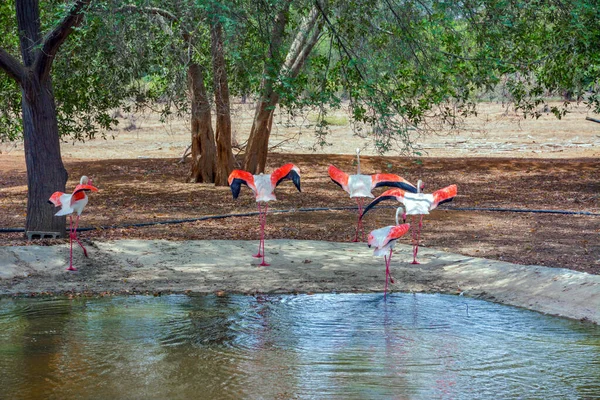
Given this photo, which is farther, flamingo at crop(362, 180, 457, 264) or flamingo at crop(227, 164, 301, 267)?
flamingo at crop(227, 164, 301, 267)

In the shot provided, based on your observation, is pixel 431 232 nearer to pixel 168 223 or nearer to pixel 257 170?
pixel 168 223

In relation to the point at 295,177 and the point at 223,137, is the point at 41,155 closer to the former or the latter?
the point at 295,177

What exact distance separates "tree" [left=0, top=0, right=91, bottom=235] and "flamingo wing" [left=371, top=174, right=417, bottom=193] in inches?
166

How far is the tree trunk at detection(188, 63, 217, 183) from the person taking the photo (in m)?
15.2

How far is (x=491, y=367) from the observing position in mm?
6109

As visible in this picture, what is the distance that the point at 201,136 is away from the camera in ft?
54.4

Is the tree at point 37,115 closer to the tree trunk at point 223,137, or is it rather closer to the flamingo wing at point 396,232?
the tree trunk at point 223,137

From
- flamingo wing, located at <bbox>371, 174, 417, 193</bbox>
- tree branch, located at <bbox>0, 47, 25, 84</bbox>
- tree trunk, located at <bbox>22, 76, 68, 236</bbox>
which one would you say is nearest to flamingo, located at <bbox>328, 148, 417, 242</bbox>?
flamingo wing, located at <bbox>371, 174, 417, 193</bbox>

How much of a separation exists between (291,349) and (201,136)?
10497 millimetres

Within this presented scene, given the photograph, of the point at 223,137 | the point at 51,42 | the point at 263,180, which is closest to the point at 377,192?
the point at 223,137

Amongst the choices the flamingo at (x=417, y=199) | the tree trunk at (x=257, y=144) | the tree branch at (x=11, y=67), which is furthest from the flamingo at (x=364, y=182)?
the tree trunk at (x=257, y=144)

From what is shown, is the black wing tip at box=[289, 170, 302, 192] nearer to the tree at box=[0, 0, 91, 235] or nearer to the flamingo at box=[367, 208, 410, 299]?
the flamingo at box=[367, 208, 410, 299]

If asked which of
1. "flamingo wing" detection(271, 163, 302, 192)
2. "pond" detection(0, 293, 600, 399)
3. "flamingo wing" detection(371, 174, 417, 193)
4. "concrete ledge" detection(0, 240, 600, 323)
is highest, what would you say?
"flamingo wing" detection(271, 163, 302, 192)

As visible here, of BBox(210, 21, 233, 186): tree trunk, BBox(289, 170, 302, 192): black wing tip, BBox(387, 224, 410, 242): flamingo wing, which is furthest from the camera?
BBox(210, 21, 233, 186): tree trunk
